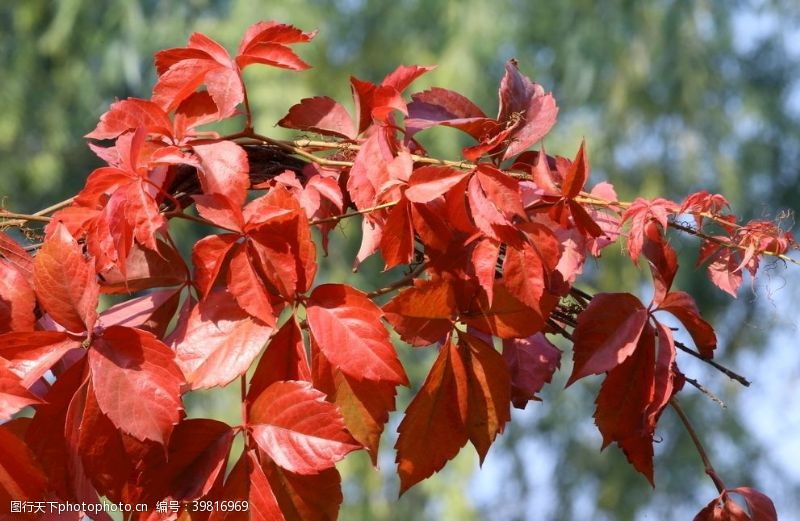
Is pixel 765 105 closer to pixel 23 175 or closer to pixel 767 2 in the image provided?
pixel 767 2

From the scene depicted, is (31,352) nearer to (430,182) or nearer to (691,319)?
(430,182)

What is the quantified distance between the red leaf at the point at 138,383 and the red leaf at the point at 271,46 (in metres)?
0.22

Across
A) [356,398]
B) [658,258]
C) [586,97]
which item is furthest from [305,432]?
[586,97]

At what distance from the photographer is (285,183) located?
2.26ft

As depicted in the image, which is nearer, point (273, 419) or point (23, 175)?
point (273, 419)

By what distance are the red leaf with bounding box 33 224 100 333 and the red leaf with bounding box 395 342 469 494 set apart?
7.8 inches

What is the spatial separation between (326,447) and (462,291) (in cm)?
13

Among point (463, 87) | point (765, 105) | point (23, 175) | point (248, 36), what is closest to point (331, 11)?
point (463, 87)

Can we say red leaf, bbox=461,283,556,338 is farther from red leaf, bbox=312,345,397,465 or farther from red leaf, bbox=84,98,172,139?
red leaf, bbox=84,98,172,139

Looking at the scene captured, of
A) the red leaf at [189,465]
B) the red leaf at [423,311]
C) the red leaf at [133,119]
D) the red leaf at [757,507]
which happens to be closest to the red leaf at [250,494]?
the red leaf at [189,465]

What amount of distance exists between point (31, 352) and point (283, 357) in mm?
142

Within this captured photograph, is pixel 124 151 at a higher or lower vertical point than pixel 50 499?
higher

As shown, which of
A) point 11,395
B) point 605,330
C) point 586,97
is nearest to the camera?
point 11,395

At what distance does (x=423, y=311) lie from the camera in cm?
64
